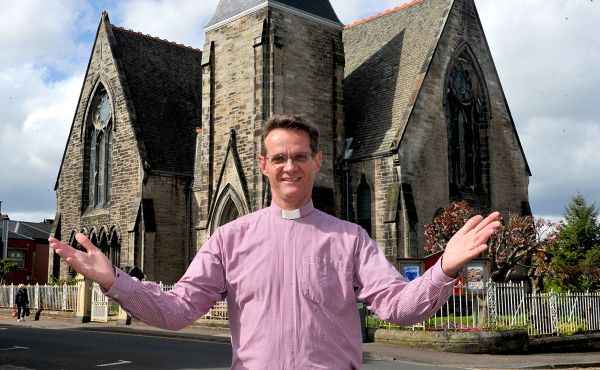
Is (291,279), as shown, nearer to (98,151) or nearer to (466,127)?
(466,127)

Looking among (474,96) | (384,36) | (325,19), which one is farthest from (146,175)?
(474,96)

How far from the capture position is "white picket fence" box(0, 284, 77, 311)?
2731cm

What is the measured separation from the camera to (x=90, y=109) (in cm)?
3253

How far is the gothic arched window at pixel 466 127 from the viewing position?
88.4 feet

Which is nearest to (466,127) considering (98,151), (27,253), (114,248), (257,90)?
(257,90)

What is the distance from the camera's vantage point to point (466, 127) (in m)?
27.9

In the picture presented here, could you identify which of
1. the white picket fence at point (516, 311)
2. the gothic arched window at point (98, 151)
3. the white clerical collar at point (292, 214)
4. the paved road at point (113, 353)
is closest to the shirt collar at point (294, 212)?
the white clerical collar at point (292, 214)

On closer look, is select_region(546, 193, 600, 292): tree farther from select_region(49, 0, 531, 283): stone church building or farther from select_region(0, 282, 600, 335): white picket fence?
select_region(0, 282, 600, 335): white picket fence

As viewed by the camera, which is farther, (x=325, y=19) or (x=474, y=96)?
(x=474, y=96)

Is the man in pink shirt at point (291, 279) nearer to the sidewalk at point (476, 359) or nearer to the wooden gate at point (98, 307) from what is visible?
the sidewalk at point (476, 359)

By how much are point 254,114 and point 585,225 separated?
86.7 feet

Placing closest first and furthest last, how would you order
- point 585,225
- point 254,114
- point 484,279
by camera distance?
1. point 484,279
2. point 254,114
3. point 585,225

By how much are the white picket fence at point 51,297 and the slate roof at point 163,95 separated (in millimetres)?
5984

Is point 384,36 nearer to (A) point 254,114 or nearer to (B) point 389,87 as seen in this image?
(B) point 389,87
